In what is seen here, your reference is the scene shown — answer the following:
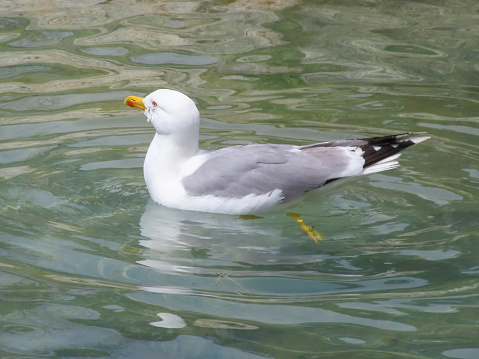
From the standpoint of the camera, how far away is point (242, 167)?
18.6 ft

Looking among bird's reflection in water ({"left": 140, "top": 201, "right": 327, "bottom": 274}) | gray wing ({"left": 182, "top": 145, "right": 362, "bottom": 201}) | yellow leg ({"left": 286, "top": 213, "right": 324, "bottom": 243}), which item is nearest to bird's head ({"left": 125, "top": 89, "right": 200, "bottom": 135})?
gray wing ({"left": 182, "top": 145, "right": 362, "bottom": 201})

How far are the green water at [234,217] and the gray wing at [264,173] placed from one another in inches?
10.3

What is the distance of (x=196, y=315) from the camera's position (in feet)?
14.2

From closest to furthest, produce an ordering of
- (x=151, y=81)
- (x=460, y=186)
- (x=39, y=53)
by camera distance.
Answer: (x=460, y=186)
(x=151, y=81)
(x=39, y=53)

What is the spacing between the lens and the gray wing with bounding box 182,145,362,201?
5652mm

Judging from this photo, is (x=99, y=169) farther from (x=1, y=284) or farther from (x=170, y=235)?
(x=1, y=284)

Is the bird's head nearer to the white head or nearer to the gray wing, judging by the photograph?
the white head

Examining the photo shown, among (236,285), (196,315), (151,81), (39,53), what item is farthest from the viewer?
(39,53)

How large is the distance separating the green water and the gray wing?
0.26 metres

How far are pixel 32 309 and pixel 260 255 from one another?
4.90 feet

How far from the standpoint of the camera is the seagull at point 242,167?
18.6 feet

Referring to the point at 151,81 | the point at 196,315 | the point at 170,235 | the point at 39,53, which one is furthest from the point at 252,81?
the point at 196,315

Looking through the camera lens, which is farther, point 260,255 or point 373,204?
point 373,204

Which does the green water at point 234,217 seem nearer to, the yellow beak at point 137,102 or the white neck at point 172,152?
the white neck at point 172,152
